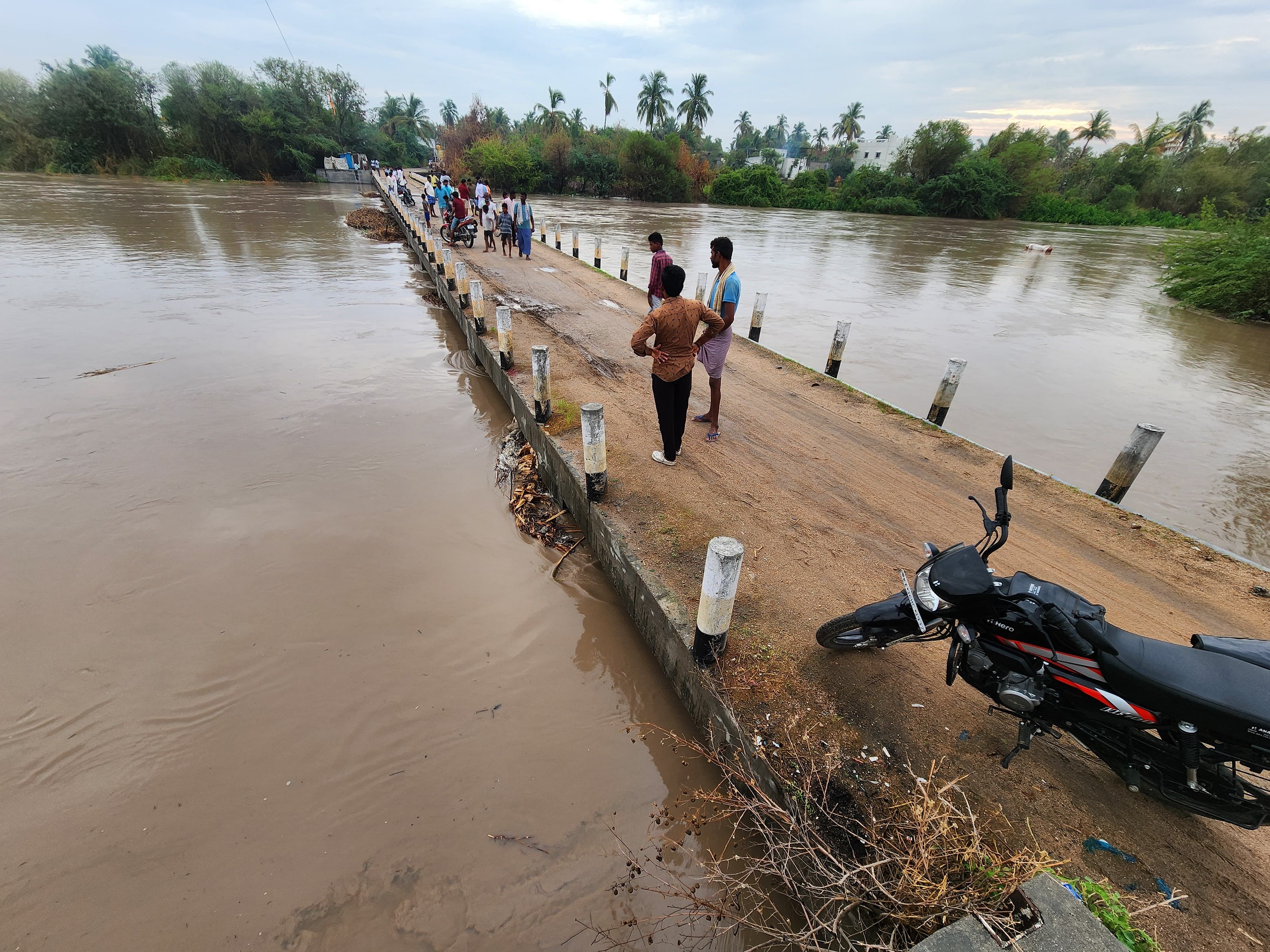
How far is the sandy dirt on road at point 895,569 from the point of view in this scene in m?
2.40

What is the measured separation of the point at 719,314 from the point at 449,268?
7943 mm

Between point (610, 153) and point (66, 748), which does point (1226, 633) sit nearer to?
point (66, 748)

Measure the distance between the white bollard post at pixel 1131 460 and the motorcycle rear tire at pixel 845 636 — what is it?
365 centimetres

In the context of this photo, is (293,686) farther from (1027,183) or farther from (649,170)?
(1027,183)

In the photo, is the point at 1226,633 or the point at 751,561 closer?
the point at 1226,633

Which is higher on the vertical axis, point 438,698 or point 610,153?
point 610,153

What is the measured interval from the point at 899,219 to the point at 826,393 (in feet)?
147

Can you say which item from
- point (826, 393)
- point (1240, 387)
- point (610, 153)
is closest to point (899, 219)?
point (610, 153)

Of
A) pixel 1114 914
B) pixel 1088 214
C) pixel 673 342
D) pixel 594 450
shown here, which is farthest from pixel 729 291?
pixel 1088 214

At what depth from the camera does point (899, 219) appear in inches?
1703

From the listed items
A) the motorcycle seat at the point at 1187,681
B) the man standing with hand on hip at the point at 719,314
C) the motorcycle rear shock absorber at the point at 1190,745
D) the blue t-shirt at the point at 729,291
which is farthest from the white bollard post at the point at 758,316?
the motorcycle rear shock absorber at the point at 1190,745

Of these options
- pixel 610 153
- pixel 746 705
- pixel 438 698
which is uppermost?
pixel 610 153

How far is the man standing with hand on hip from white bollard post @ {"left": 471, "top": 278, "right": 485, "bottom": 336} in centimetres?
461

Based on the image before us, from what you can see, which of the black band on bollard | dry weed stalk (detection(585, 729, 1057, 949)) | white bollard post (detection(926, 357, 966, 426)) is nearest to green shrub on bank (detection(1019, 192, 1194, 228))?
white bollard post (detection(926, 357, 966, 426))
